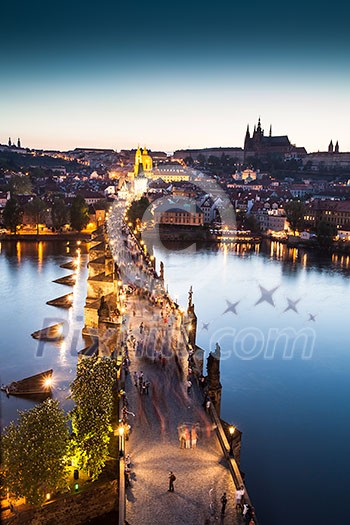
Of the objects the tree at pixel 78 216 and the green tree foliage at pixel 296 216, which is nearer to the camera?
the tree at pixel 78 216

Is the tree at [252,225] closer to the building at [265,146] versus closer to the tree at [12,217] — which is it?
the tree at [12,217]

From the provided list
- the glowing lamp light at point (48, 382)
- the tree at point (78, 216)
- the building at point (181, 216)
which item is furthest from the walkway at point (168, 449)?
the building at point (181, 216)

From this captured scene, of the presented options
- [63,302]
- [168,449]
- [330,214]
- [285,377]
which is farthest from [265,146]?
[168,449]

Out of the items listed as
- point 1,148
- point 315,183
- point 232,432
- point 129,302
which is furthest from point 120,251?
point 1,148

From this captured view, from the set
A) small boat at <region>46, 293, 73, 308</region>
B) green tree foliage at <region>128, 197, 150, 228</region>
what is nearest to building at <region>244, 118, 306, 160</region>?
green tree foliage at <region>128, 197, 150, 228</region>

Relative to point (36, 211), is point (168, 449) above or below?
below

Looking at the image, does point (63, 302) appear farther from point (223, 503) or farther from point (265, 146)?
point (265, 146)

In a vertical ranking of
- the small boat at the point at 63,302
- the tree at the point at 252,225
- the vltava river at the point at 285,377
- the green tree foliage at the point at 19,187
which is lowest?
the vltava river at the point at 285,377

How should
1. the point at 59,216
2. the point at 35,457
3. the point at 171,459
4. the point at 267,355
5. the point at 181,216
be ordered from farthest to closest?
the point at 181,216
the point at 59,216
the point at 267,355
the point at 171,459
the point at 35,457
